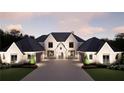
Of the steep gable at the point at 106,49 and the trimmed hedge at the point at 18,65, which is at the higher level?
the steep gable at the point at 106,49

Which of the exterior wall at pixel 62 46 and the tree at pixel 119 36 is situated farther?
the exterior wall at pixel 62 46

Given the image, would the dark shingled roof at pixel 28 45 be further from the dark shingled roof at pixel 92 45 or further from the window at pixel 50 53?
the dark shingled roof at pixel 92 45

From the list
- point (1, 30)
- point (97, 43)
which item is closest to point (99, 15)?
point (97, 43)

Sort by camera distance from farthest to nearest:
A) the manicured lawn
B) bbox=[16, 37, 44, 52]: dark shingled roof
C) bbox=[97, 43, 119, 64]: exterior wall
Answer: bbox=[16, 37, 44, 52]: dark shingled roof → bbox=[97, 43, 119, 64]: exterior wall → the manicured lawn

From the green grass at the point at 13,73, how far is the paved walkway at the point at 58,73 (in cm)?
32

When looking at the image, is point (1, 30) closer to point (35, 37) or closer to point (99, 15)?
point (35, 37)

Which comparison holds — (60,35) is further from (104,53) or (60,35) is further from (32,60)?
(104,53)

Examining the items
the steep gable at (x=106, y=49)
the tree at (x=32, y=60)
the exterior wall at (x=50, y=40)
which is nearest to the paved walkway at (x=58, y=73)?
the tree at (x=32, y=60)

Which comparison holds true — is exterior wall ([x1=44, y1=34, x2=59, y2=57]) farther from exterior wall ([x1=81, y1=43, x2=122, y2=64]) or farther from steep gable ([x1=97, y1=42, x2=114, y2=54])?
steep gable ([x1=97, y1=42, x2=114, y2=54])

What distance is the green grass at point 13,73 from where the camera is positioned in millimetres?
14820

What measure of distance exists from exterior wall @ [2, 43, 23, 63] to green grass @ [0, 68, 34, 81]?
0.48 metres

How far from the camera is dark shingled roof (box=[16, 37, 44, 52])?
15480 millimetres

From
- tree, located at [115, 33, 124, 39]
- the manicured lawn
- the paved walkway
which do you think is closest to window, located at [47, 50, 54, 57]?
the paved walkway

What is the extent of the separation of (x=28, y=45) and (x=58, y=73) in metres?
2.17
